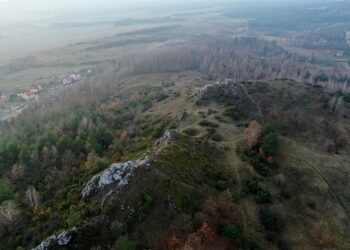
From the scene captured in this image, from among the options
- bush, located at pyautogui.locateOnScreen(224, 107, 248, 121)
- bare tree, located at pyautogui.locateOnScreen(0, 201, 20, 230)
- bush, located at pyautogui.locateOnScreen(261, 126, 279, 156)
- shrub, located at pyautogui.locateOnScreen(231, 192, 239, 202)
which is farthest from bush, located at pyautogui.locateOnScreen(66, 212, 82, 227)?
bush, located at pyautogui.locateOnScreen(224, 107, 248, 121)

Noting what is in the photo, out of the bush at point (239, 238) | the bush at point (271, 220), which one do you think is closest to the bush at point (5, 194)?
the bush at point (239, 238)

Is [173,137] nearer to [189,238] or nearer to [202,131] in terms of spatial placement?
[202,131]

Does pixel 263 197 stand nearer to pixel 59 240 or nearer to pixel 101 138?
pixel 59 240

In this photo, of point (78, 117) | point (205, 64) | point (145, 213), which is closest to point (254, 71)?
point (205, 64)

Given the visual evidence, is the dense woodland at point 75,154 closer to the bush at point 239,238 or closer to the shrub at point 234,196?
the bush at point 239,238

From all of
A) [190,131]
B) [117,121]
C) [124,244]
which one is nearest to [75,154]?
[117,121]
